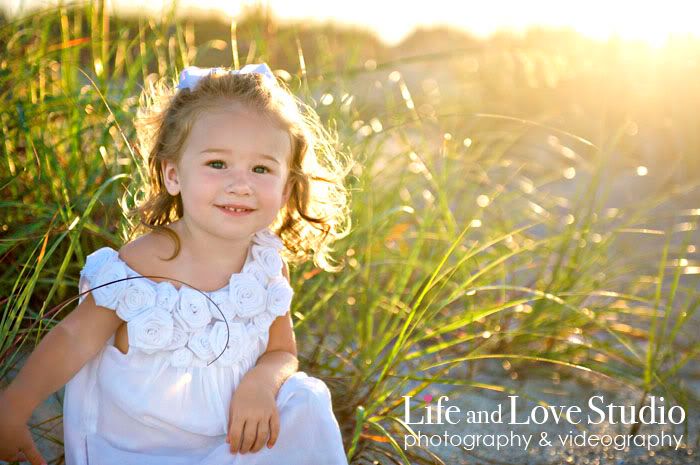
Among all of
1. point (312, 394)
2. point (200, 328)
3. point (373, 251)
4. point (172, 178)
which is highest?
point (172, 178)

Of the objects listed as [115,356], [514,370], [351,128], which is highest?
[351,128]

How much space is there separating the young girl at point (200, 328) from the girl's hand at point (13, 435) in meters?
0.03

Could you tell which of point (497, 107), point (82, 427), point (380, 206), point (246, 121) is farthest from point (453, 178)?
point (497, 107)

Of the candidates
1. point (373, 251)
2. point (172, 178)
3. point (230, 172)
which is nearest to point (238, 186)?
point (230, 172)

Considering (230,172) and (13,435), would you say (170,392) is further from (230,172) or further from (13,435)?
(230,172)

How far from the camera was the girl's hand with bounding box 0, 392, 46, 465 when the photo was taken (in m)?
1.53

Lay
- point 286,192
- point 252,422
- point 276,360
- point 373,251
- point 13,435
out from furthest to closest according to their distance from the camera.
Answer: point 373,251 → point 286,192 → point 276,360 → point 252,422 → point 13,435

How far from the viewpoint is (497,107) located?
21.8 feet

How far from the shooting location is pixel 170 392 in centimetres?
169

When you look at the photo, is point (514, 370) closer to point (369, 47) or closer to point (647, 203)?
point (647, 203)

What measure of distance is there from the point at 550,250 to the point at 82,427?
1.68m

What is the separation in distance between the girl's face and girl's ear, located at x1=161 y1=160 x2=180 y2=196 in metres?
0.04

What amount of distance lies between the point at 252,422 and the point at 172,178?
1.72 ft

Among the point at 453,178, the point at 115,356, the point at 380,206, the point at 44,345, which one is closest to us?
the point at 44,345
